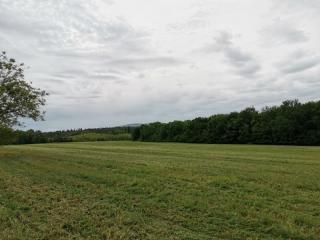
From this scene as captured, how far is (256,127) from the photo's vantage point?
84.2m

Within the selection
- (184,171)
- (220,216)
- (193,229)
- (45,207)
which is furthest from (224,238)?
(184,171)

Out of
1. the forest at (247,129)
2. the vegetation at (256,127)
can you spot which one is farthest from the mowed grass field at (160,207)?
the vegetation at (256,127)

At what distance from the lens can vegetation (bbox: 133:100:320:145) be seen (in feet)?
249

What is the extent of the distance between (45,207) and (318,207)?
686cm

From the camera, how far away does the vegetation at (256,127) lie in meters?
75.8

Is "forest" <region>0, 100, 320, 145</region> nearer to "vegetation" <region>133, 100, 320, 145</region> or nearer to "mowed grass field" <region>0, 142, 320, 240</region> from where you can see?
"vegetation" <region>133, 100, 320, 145</region>

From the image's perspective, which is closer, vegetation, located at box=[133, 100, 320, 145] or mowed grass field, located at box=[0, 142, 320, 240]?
mowed grass field, located at box=[0, 142, 320, 240]

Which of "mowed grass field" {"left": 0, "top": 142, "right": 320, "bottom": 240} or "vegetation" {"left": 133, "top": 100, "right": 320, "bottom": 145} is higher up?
"vegetation" {"left": 133, "top": 100, "right": 320, "bottom": 145}

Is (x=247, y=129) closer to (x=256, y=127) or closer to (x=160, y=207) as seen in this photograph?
(x=256, y=127)

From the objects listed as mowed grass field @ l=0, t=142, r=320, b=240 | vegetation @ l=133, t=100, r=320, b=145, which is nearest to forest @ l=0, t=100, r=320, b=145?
vegetation @ l=133, t=100, r=320, b=145

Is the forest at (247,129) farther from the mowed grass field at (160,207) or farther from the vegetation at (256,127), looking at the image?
the mowed grass field at (160,207)

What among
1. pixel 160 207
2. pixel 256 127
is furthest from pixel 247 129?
pixel 160 207

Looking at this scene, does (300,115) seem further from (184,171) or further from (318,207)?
(318,207)

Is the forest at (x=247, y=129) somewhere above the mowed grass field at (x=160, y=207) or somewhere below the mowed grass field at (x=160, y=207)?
above
